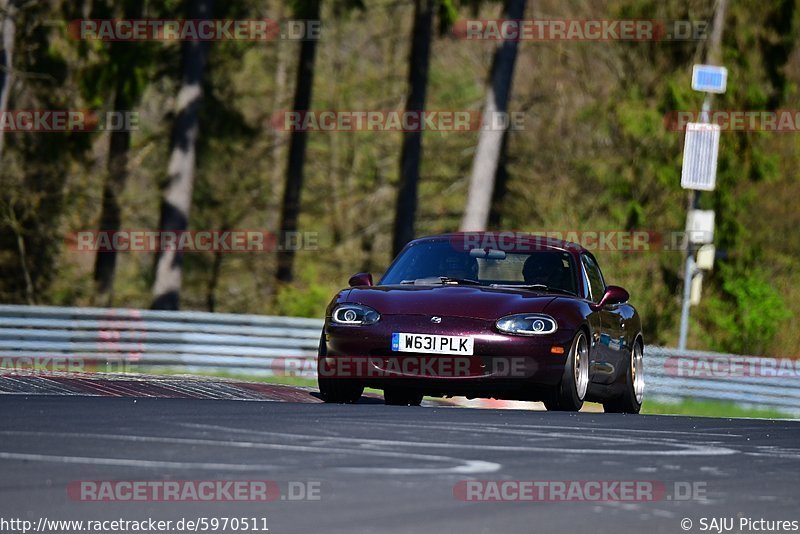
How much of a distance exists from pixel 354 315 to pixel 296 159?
87.2ft

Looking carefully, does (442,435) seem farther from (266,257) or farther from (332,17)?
(266,257)

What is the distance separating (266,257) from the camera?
4050 centimetres

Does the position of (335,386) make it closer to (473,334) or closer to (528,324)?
(473,334)

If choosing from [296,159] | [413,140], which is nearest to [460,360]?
[413,140]

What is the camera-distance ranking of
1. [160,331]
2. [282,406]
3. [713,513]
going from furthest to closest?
[160,331], [282,406], [713,513]

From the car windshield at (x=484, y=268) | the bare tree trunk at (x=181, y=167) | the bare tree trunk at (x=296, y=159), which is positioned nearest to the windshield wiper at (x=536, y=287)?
the car windshield at (x=484, y=268)

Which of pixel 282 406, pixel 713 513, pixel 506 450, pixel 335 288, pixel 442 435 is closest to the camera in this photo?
pixel 713 513

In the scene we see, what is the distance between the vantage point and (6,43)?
2570 cm

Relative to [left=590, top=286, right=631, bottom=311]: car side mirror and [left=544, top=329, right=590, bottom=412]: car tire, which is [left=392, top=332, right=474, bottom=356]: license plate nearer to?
[left=544, top=329, right=590, bottom=412]: car tire

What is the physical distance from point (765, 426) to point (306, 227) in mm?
32790

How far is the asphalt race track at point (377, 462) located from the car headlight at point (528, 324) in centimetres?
112

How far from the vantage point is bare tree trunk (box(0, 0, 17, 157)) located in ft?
82.6

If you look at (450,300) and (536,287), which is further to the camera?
(536,287)

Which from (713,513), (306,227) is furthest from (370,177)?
(713,513)
